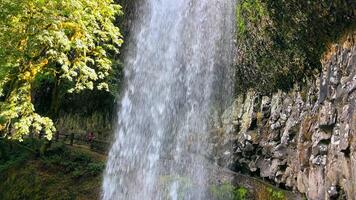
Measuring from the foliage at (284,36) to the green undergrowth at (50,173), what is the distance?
6207 mm

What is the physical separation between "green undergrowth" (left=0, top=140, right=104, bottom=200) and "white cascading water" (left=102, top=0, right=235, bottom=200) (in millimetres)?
655

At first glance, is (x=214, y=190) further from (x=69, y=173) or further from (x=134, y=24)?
(x=134, y=24)

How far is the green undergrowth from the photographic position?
565 inches

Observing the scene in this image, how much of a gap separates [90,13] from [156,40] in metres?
6.57

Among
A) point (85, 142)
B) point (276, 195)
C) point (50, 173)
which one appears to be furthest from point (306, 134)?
point (85, 142)

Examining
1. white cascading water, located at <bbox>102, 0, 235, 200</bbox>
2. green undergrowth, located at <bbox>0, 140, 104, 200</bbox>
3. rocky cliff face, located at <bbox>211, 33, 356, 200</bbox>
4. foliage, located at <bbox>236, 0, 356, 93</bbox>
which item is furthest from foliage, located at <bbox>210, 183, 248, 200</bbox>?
green undergrowth, located at <bbox>0, 140, 104, 200</bbox>

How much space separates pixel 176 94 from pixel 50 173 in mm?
5444

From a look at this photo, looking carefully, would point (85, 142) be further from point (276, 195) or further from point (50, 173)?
point (276, 195)

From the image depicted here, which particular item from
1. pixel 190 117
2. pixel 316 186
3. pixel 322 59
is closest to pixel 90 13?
pixel 322 59

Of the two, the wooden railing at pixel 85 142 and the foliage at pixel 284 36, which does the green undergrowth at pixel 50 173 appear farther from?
the foliage at pixel 284 36

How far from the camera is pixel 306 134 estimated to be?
9.77 meters

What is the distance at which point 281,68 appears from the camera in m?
11.7

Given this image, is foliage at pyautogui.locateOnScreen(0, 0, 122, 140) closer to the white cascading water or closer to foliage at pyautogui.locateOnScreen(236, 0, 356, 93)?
foliage at pyautogui.locateOnScreen(236, 0, 356, 93)

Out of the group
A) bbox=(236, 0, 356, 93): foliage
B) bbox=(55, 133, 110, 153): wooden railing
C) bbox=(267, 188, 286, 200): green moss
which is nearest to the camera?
bbox=(236, 0, 356, 93): foliage
